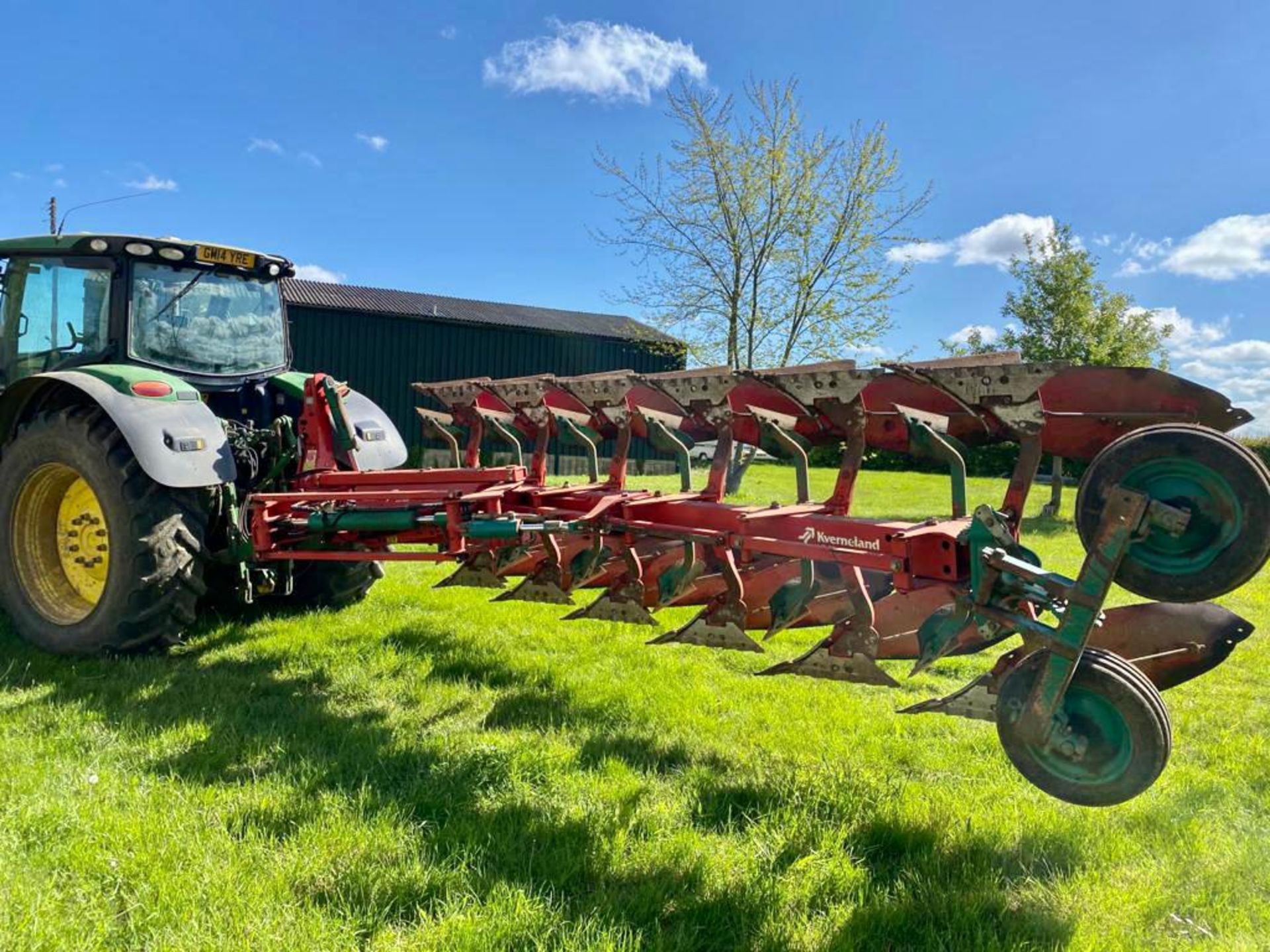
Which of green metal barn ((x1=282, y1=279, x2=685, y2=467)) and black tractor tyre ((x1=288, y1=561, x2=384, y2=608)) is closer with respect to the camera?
black tractor tyre ((x1=288, y1=561, x2=384, y2=608))

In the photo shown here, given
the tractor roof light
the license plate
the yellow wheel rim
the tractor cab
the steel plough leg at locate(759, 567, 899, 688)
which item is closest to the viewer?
the steel plough leg at locate(759, 567, 899, 688)

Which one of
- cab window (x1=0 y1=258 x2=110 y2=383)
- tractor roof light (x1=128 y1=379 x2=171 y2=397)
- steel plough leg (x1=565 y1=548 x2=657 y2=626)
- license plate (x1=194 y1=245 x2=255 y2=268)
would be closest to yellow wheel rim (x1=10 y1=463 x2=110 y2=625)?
tractor roof light (x1=128 y1=379 x2=171 y2=397)

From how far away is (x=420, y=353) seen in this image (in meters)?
19.9

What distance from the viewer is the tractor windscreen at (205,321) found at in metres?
4.94

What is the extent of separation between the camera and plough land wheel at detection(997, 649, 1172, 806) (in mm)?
2234

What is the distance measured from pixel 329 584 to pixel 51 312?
234 cm

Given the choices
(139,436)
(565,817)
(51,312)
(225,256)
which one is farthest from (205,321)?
(565,817)

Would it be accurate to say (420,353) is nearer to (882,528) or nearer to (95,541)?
(95,541)

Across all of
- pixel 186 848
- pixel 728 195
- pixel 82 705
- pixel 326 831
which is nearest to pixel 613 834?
pixel 326 831

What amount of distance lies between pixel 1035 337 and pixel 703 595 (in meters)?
23.6

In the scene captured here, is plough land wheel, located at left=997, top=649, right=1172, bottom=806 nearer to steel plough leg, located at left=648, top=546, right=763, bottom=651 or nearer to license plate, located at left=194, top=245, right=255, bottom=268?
steel plough leg, located at left=648, top=546, right=763, bottom=651

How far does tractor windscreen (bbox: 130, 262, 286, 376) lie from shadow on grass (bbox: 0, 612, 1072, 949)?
188 cm

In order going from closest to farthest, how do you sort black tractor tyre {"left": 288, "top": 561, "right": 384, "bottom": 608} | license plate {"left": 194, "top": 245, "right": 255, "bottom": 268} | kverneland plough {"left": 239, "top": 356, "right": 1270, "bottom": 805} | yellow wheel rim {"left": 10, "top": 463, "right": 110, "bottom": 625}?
kverneland plough {"left": 239, "top": 356, "right": 1270, "bottom": 805}, yellow wheel rim {"left": 10, "top": 463, "right": 110, "bottom": 625}, license plate {"left": 194, "top": 245, "right": 255, "bottom": 268}, black tractor tyre {"left": 288, "top": 561, "right": 384, "bottom": 608}

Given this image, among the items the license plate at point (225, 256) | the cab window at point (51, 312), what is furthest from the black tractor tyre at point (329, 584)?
the license plate at point (225, 256)
